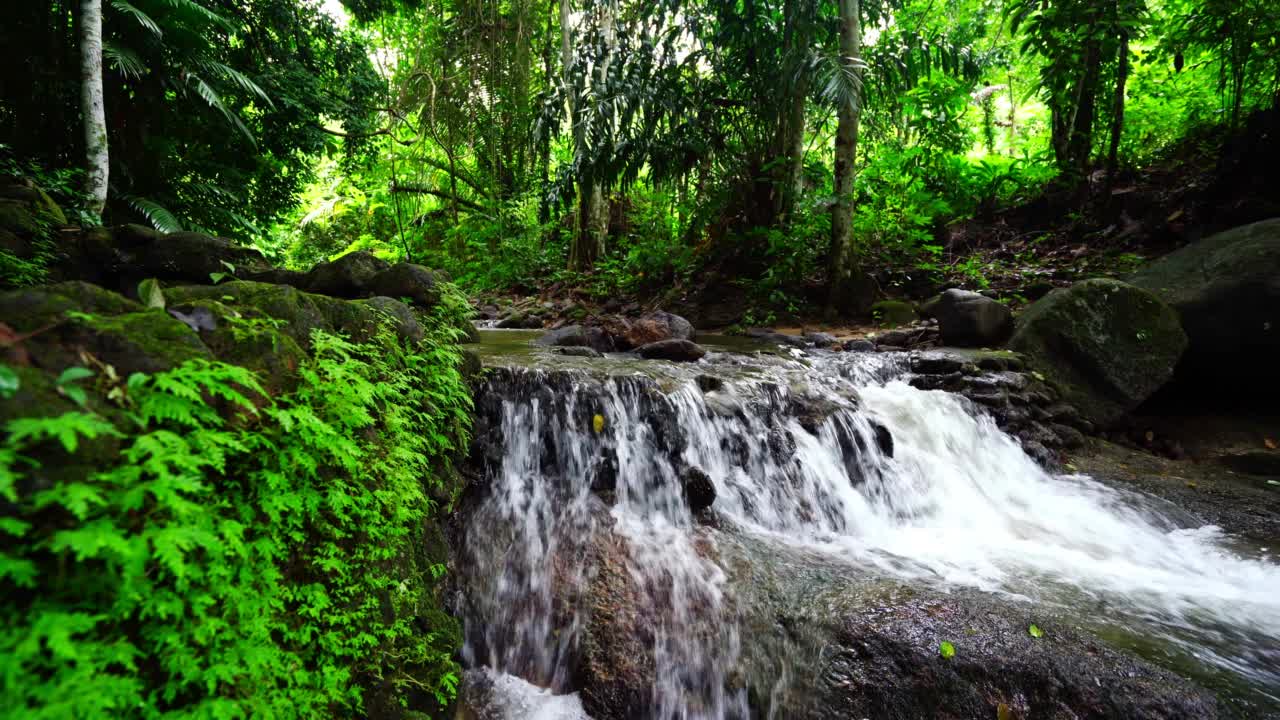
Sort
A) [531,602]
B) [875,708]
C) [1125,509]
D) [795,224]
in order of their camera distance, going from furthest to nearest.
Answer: [795,224], [1125,509], [531,602], [875,708]

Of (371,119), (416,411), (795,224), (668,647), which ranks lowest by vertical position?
(668,647)

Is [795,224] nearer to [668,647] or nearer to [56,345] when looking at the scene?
[668,647]

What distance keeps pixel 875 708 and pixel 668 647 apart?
1015mm

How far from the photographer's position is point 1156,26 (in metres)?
7.80

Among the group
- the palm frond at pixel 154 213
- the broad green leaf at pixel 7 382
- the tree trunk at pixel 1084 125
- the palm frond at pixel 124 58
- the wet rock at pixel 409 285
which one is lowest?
the broad green leaf at pixel 7 382

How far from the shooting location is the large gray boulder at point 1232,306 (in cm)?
536

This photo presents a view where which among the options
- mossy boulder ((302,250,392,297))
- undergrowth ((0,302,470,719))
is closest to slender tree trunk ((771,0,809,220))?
mossy boulder ((302,250,392,297))

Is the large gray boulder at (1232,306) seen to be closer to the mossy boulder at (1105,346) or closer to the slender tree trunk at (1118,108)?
the mossy boulder at (1105,346)

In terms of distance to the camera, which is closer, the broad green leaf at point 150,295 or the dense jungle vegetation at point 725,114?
the broad green leaf at point 150,295

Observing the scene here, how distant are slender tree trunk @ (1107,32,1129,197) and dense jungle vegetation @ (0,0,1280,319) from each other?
0.12 ft

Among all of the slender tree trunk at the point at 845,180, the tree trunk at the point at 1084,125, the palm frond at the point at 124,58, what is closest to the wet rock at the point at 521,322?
the slender tree trunk at the point at 845,180

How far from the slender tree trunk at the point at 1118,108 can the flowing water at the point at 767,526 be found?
6.04 m

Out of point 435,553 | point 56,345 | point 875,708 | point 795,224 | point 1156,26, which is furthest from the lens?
point 795,224

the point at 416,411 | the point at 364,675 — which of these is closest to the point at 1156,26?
the point at 416,411
